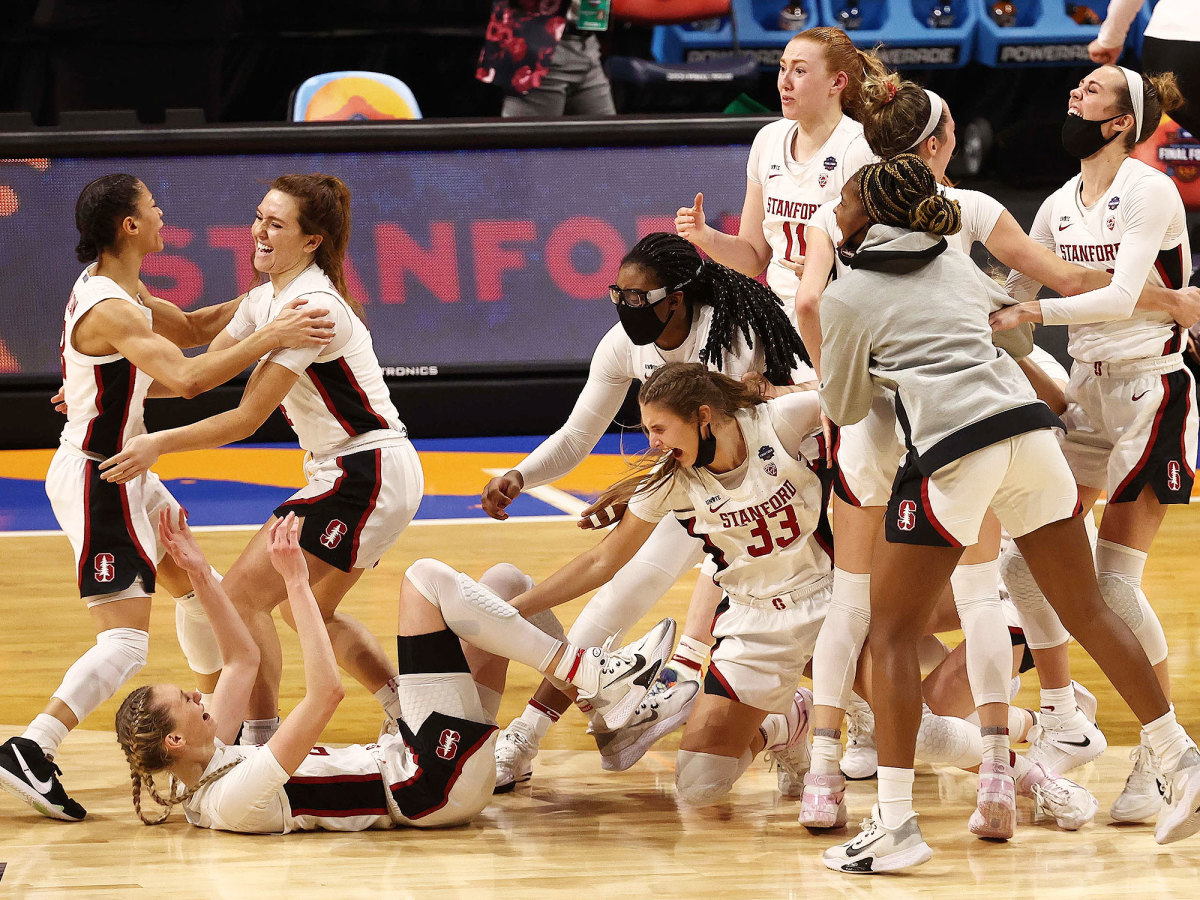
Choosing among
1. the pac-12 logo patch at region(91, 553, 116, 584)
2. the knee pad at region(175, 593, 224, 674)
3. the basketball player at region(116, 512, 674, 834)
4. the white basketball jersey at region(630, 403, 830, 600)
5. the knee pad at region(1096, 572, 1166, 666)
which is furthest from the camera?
the knee pad at region(175, 593, 224, 674)

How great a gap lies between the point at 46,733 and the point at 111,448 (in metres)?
0.81

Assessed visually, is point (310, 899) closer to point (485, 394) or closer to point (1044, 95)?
point (485, 394)

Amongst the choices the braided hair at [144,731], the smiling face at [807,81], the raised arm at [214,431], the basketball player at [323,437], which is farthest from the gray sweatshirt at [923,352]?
the braided hair at [144,731]

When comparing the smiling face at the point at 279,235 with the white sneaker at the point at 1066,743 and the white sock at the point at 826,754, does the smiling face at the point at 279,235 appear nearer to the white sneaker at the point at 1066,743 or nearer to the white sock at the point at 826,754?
the white sock at the point at 826,754

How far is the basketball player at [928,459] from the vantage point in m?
3.60

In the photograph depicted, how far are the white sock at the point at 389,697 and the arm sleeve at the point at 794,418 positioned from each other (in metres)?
1.35

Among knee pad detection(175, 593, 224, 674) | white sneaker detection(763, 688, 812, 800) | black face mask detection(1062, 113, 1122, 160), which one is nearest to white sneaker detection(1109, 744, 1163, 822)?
white sneaker detection(763, 688, 812, 800)

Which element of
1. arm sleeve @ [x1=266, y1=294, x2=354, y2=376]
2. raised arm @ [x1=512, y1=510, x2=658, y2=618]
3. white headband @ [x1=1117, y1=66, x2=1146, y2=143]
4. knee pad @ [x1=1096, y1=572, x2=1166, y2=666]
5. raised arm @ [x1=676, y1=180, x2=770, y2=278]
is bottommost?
knee pad @ [x1=1096, y1=572, x2=1166, y2=666]

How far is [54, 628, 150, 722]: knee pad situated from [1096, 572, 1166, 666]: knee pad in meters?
2.63

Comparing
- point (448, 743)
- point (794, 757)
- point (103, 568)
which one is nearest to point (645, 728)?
point (794, 757)

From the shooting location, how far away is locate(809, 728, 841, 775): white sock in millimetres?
3959

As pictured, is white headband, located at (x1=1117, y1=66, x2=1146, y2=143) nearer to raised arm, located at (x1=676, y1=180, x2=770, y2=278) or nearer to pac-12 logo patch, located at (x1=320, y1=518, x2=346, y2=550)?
raised arm, located at (x1=676, y1=180, x2=770, y2=278)

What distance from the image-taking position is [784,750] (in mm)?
4328

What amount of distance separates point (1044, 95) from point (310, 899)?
9428 mm
